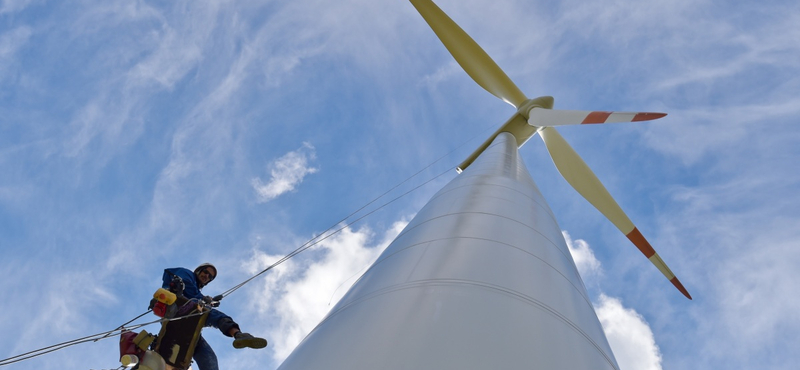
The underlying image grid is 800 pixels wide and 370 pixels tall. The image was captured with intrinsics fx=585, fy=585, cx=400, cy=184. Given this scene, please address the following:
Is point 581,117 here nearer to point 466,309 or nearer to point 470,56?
point 470,56

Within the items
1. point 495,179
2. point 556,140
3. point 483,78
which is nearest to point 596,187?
point 556,140

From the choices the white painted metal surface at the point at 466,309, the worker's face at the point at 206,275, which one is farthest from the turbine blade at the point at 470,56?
the white painted metal surface at the point at 466,309

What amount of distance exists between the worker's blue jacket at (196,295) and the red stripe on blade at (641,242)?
33.3ft

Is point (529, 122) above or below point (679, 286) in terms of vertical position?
above

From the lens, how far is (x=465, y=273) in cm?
407

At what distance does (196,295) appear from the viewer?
648 cm

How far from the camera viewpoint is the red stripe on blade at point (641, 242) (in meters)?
13.5

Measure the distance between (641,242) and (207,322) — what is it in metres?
10.5

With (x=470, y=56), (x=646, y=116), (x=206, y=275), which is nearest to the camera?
(x=206, y=275)

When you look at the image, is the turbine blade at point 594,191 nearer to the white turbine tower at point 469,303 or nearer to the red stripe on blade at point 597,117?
the red stripe on blade at point 597,117

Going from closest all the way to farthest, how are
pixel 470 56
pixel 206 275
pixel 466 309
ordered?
pixel 466 309, pixel 206 275, pixel 470 56

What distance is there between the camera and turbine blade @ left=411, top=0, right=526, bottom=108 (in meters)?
14.9

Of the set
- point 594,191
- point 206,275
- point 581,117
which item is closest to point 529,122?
point 581,117

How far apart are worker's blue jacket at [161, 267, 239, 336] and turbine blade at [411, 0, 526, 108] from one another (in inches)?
407
